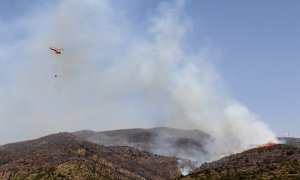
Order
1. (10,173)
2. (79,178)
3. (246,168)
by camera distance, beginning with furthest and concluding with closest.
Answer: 1. (10,173)
2. (79,178)
3. (246,168)

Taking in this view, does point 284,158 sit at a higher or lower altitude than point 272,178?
higher

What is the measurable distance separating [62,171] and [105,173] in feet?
65.0

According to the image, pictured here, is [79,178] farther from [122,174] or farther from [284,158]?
[284,158]

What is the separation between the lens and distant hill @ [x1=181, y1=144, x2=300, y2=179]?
12957cm

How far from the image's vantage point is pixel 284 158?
152125mm

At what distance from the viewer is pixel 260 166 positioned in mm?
147750

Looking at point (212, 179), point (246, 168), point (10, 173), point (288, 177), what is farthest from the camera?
point (10, 173)

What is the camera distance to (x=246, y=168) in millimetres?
150750

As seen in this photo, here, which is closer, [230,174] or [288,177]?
[288,177]

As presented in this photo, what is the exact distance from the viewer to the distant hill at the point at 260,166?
130 m

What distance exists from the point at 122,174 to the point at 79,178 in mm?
30088

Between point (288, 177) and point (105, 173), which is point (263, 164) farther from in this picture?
point (105, 173)

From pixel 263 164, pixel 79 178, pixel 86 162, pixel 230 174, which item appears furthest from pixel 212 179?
pixel 86 162

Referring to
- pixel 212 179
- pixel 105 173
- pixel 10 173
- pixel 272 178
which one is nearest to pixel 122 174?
pixel 105 173
